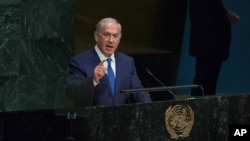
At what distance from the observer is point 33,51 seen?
7.29 m

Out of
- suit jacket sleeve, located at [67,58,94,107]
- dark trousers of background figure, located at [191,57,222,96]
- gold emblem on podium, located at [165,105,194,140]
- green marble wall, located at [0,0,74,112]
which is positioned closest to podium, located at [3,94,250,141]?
gold emblem on podium, located at [165,105,194,140]

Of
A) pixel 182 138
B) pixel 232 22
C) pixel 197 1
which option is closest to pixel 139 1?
pixel 197 1

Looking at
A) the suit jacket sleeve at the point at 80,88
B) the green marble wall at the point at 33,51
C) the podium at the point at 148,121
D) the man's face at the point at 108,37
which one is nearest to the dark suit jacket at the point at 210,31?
the green marble wall at the point at 33,51

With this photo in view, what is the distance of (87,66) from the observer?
5441 millimetres

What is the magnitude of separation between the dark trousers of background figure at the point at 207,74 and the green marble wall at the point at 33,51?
1778mm

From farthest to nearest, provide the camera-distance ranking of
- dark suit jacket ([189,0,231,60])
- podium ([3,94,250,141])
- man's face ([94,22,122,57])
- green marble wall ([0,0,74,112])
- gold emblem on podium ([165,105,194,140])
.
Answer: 1. dark suit jacket ([189,0,231,60])
2. green marble wall ([0,0,74,112])
3. man's face ([94,22,122,57])
4. gold emblem on podium ([165,105,194,140])
5. podium ([3,94,250,141])

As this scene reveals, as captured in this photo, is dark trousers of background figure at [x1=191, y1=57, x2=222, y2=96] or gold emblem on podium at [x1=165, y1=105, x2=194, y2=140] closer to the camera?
gold emblem on podium at [x1=165, y1=105, x2=194, y2=140]

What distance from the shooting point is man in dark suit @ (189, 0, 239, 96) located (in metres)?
8.39

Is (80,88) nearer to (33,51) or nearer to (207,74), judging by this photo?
(33,51)

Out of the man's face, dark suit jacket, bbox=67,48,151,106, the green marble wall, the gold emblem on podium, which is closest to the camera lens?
the gold emblem on podium

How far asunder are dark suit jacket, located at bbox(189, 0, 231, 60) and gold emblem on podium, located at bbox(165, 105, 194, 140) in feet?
11.4

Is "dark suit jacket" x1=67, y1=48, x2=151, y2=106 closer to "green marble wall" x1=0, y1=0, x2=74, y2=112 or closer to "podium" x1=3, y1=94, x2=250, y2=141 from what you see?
"podium" x1=3, y1=94, x2=250, y2=141

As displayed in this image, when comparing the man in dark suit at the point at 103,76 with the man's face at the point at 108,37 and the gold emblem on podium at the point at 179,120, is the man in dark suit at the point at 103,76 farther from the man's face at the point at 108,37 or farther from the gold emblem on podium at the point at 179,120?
the gold emblem on podium at the point at 179,120

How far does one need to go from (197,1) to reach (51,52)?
200 centimetres
